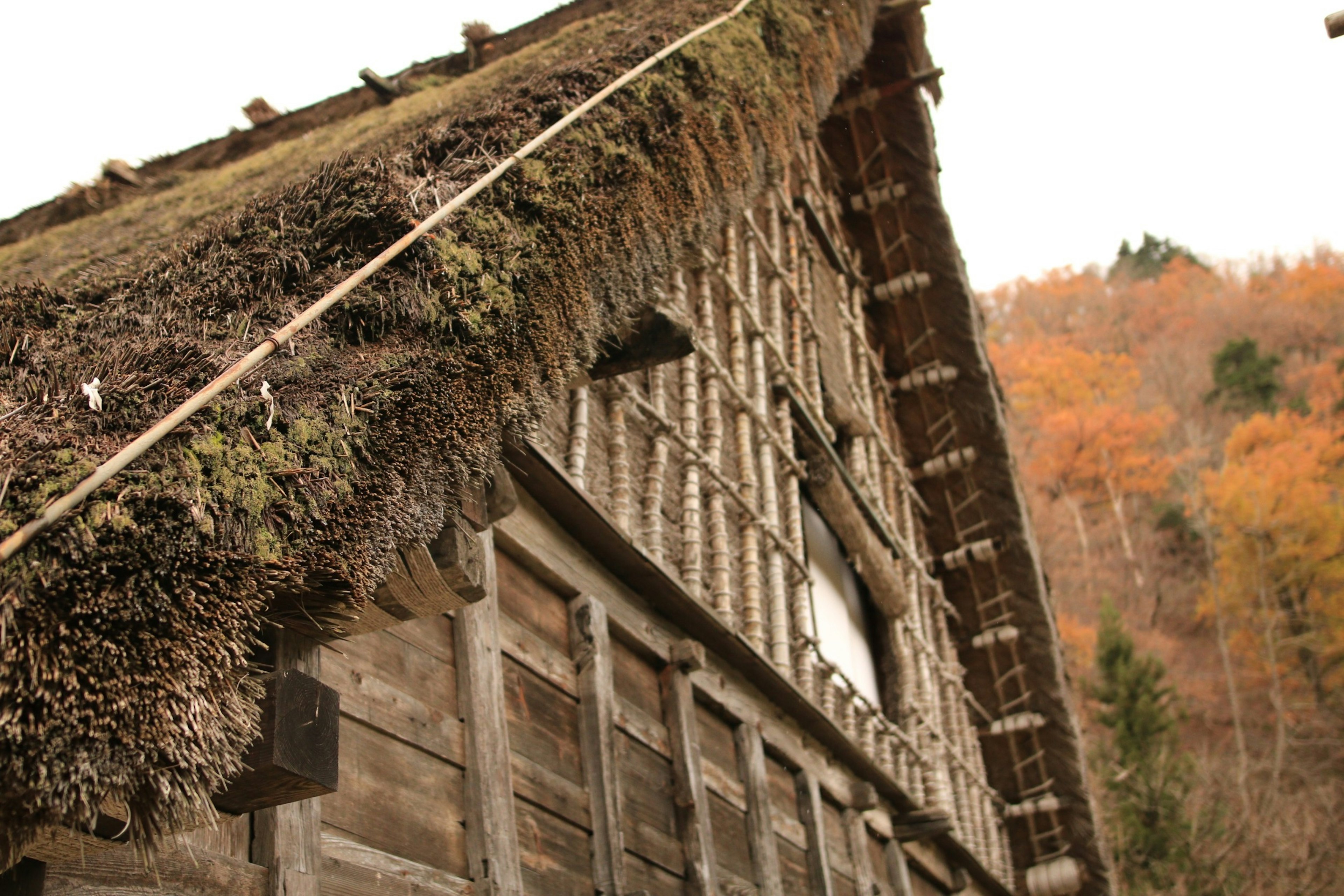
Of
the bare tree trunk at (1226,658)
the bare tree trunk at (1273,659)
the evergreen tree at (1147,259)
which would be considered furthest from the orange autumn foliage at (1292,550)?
the evergreen tree at (1147,259)

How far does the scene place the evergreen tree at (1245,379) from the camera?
3066 cm

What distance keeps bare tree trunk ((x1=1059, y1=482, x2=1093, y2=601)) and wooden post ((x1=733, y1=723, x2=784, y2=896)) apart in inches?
939

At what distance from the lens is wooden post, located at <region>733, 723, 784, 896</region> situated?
3.81 meters

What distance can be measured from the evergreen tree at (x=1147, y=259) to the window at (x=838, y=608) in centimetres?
3758

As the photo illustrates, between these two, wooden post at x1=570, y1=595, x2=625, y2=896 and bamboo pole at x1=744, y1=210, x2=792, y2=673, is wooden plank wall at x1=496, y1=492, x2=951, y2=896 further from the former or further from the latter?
bamboo pole at x1=744, y1=210, x2=792, y2=673

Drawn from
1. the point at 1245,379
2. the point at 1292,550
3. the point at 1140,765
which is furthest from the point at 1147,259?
the point at 1140,765

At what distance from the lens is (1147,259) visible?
42.8m

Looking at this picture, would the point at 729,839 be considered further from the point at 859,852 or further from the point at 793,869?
the point at 859,852

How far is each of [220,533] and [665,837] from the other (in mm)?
2123

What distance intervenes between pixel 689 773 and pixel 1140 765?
13124mm

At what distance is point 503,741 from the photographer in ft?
9.05

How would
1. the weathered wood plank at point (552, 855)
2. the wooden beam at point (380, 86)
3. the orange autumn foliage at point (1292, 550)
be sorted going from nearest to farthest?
the weathered wood plank at point (552, 855), the wooden beam at point (380, 86), the orange autumn foliage at point (1292, 550)

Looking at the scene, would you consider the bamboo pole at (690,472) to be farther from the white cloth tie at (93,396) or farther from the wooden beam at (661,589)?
the white cloth tie at (93,396)

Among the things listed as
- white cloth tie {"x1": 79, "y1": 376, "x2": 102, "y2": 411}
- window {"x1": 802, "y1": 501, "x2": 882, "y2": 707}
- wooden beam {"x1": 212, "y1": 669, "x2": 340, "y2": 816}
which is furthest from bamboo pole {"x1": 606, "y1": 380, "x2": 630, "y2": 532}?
white cloth tie {"x1": 79, "y1": 376, "x2": 102, "y2": 411}
